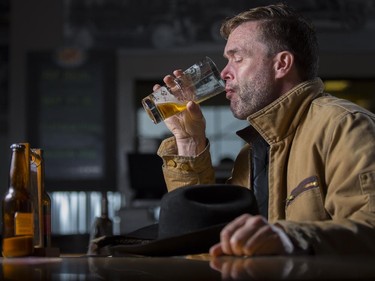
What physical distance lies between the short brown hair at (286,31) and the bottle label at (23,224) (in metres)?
0.80

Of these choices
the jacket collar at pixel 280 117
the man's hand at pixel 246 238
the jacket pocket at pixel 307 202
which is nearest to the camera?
the man's hand at pixel 246 238

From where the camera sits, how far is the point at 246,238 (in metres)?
1.03

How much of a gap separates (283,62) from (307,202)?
1.50 ft

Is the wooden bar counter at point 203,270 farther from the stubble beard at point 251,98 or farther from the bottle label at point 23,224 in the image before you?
the stubble beard at point 251,98

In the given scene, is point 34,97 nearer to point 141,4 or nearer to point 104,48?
point 104,48

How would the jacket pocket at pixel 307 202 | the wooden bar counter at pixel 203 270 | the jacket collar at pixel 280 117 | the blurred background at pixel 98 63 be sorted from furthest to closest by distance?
the blurred background at pixel 98 63, the jacket collar at pixel 280 117, the jacket pocket at pixel 307 202, the wooden bar counter at pixel 203 270

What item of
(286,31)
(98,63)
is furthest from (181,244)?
(98,63)

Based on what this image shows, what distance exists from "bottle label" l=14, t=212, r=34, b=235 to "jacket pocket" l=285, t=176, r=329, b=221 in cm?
54

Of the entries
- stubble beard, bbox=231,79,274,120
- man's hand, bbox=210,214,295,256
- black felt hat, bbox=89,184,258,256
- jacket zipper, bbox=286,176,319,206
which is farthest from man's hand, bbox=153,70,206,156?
man's hand, bbox=210,214,295,256

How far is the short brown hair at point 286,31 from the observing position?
1.81 m

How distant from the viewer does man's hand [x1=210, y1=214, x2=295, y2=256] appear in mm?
1023

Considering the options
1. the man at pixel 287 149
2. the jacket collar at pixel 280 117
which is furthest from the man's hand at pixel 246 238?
the jacket collar at pixel 280 117

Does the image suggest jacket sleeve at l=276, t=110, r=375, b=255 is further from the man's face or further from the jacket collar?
the man's face

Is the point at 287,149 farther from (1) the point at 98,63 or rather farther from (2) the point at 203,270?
(1) the point at 98,63
